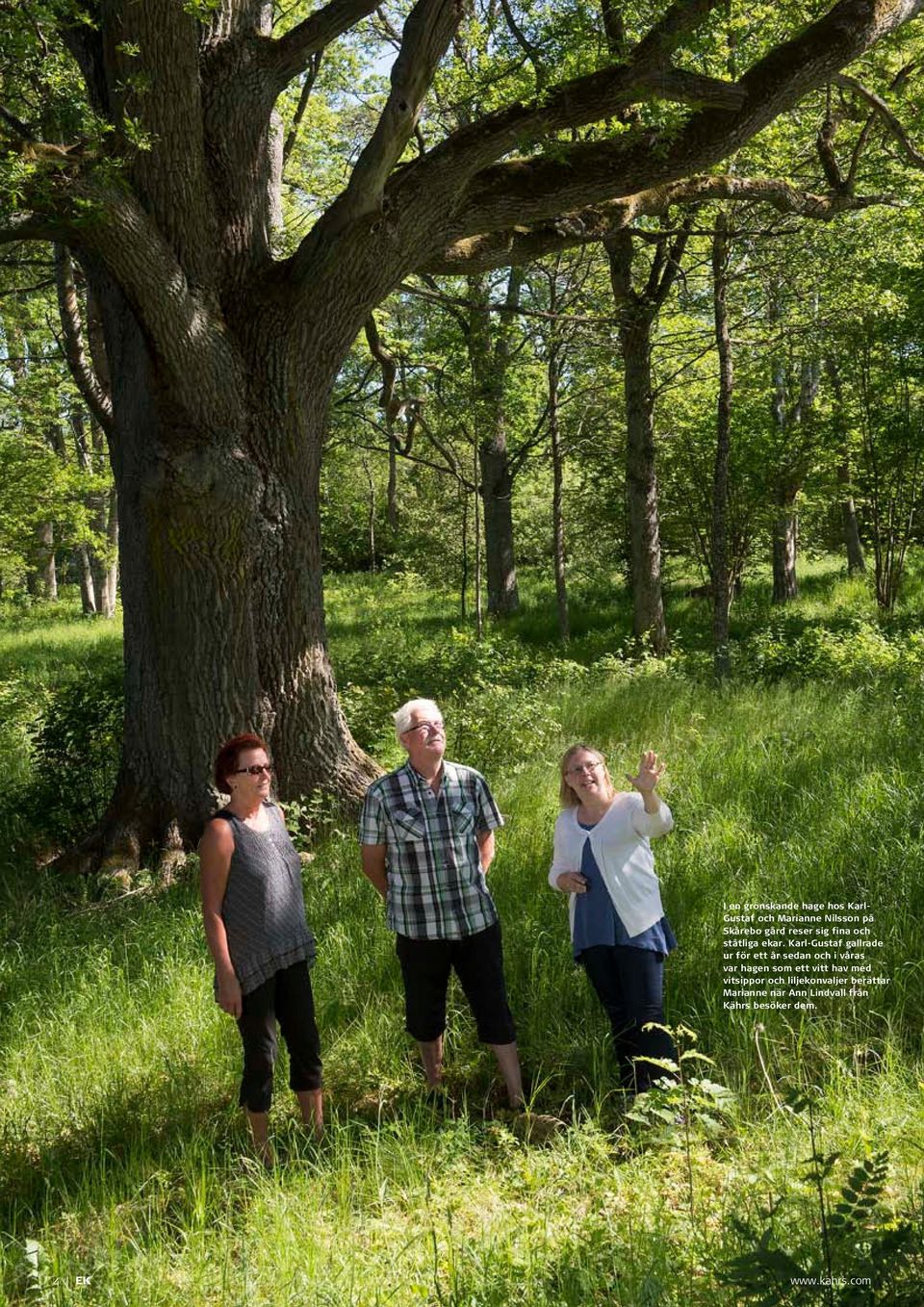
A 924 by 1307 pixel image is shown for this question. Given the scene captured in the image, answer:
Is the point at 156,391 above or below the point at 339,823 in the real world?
above

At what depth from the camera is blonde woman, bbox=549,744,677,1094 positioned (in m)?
4.08

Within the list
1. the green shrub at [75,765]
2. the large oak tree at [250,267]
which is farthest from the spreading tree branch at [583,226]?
the green shrub at [75,765]

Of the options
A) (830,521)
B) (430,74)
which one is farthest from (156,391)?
(830,521)

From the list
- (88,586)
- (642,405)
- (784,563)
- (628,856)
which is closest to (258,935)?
(628,856)

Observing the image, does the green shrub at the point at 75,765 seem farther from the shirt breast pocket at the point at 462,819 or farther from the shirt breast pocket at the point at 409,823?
the shirt breast pocket at the point at 462,819

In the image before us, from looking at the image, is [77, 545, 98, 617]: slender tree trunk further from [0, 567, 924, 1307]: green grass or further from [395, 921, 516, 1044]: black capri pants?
[395, 921, 516, 1044]: black capri pants

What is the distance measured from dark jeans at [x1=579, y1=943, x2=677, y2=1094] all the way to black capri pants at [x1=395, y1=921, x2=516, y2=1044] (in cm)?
41

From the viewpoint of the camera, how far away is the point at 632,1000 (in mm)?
4121

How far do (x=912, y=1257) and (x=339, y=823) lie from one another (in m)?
5.03

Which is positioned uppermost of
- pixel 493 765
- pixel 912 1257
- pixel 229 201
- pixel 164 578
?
pixel 229 201

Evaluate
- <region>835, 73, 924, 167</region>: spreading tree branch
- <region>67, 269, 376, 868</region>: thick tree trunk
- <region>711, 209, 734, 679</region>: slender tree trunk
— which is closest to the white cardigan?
<region>67, 269, 376, 868</region>: thick tree trunk

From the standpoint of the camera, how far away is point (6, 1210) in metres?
3.58

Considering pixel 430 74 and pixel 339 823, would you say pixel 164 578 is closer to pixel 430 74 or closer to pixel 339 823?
pixel 339 823

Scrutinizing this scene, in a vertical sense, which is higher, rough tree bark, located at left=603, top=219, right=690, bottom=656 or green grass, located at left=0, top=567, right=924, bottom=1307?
rough tree bark, located at left=603, top=219, right=690, bottom=656
